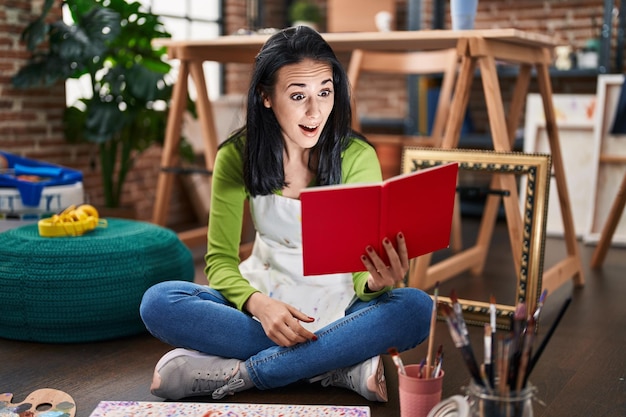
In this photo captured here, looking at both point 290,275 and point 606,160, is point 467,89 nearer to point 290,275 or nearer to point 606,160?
point 290,275

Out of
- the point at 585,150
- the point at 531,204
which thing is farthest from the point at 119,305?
the point at 585,150

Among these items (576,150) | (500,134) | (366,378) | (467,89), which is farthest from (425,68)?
(366,378)

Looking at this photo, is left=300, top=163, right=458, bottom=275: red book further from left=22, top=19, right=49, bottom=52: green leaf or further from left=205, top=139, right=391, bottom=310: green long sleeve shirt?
left=22, top=19, right=49, bottom=52: green leaf

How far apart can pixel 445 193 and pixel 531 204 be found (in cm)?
79

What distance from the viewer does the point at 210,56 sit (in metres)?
3.00

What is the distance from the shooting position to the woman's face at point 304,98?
70.1 inches

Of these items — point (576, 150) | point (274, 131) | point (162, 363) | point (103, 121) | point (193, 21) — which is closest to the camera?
point (162, 363)

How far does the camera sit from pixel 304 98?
5.86ft

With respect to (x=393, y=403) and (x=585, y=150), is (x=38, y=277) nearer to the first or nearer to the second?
(x=393, y=403)

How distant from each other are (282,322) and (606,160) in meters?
2.61

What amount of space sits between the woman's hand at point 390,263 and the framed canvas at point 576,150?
8.38ft

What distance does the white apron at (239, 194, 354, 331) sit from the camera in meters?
1.91

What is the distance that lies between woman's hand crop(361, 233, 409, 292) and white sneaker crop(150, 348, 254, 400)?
0.40m

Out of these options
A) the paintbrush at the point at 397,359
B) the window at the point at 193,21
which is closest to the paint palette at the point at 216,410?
the paintbrush at the point at 397,359
